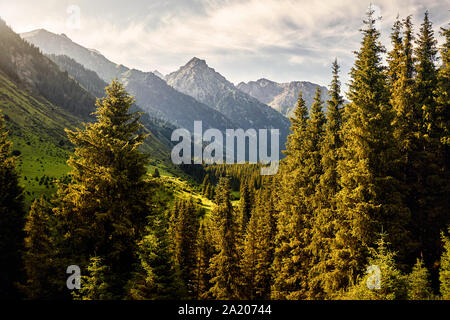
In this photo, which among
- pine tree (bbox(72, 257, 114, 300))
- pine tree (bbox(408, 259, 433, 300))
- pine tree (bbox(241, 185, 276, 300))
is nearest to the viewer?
pine tree (bbox(72, 257, 114, 300))

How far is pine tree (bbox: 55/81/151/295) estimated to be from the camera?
13883mm

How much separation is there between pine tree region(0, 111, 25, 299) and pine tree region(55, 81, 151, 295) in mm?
16157

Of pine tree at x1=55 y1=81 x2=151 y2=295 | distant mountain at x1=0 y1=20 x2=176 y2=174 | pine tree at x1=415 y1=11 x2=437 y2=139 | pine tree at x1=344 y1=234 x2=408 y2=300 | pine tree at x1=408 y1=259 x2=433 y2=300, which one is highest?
distant mountain at x1=0 y1=20 x2=176 y2=174

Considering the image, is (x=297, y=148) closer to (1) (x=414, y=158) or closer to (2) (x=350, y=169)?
(2) (x=350, y=169)

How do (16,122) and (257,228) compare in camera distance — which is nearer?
(257,228)

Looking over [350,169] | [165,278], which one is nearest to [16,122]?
[165,278]

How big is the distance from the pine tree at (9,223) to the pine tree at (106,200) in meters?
16.2

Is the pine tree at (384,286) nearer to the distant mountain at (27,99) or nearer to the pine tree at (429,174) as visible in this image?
the pine tree at (429,174)

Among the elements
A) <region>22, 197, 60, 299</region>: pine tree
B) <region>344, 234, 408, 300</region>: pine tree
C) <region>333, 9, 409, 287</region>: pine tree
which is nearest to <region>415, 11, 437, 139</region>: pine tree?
<region>333, 9, 409, 287</region>: pine tree

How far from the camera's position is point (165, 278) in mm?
16156


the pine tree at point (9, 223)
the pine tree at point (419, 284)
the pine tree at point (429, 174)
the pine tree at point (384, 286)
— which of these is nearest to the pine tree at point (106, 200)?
the pine tree at point (384, 286)

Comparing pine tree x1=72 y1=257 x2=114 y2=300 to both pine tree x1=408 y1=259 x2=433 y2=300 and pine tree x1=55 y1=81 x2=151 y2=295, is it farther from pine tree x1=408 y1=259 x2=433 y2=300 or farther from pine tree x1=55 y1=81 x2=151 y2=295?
pine tree x1=408 y1=259 x2=433 y2=300

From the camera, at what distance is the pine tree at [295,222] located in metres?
22.4
